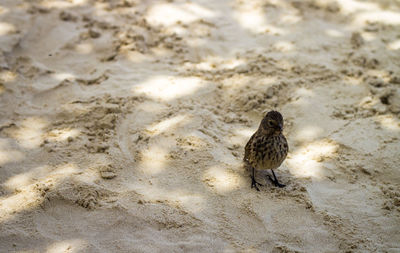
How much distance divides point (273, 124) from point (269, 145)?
17cm

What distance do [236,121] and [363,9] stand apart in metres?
3.02

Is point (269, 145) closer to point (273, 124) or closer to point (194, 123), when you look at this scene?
point (273, 124)

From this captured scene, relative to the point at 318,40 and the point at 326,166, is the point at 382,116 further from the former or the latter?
the point at 318,40

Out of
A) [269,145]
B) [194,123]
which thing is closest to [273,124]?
A: [269,145]

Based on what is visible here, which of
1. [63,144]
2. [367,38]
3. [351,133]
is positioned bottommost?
[63,144]

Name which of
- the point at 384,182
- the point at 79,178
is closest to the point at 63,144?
the point at 79,178

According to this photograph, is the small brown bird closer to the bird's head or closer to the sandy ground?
the bird's head

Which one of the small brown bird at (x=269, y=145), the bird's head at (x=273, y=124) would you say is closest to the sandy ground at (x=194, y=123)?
the small brown bird at (x=269, y=145)

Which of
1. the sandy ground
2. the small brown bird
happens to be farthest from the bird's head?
the sandy ground

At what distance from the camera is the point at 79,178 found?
3088mm

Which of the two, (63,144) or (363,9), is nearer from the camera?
(63,144)

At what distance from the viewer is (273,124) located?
308 cm

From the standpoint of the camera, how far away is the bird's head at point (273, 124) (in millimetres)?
3076

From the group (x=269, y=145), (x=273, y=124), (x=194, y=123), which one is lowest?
(x=194, y=123)
